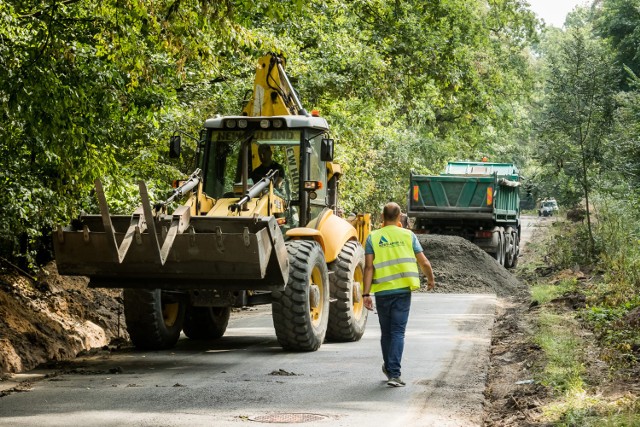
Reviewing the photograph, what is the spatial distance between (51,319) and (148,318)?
5.16 ft

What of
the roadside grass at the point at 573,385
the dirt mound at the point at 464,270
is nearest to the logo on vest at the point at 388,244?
the roadside grass at the point at 573,385

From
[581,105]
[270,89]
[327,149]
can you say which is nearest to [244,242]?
[327,149]

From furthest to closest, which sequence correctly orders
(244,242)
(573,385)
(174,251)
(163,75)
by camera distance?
(163,75) → (174,251) → (244,242) → (573,385)

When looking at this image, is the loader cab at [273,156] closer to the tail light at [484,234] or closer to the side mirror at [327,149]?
the side mirror at [327,149]

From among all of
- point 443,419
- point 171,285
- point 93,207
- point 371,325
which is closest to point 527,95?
point 371,325

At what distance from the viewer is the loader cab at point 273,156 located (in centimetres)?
1342

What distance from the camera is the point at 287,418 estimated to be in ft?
27.0

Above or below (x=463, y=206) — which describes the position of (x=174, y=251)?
below

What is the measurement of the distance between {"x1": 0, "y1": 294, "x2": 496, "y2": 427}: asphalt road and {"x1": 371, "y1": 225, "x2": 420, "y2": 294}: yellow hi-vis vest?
0.99 meters

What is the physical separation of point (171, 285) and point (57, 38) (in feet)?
10.0

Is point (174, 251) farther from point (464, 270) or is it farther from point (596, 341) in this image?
point (464, 270)

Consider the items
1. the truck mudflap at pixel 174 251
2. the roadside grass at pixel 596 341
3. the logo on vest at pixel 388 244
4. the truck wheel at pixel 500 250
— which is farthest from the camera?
the truck wheel at pixel 500 250

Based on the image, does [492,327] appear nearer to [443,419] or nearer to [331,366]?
[331,366]

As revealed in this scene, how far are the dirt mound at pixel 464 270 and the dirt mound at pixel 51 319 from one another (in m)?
11.1
